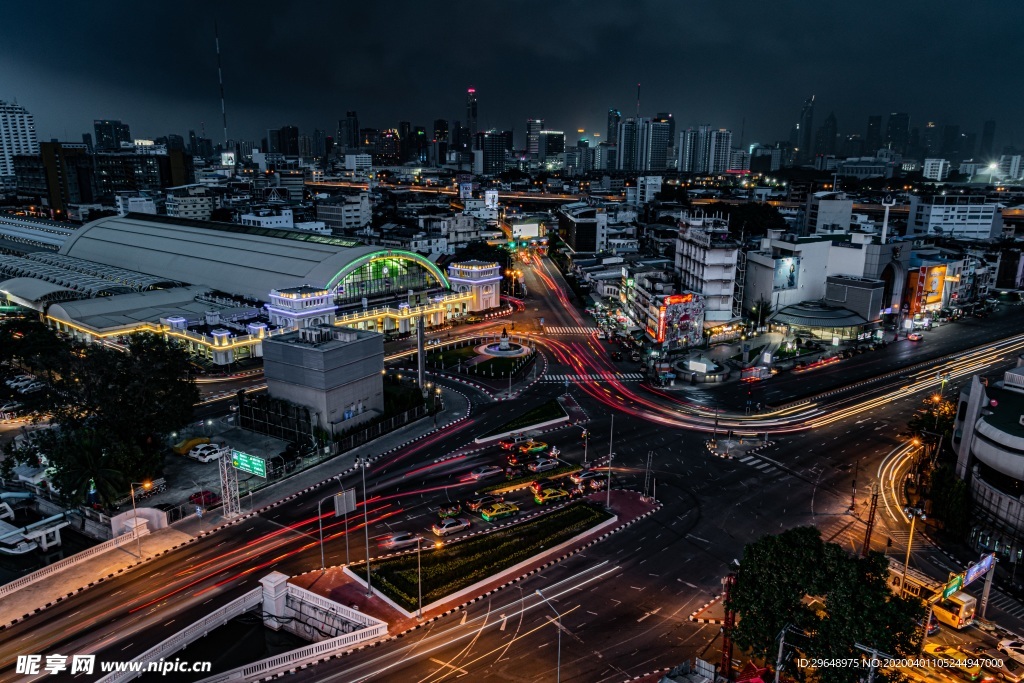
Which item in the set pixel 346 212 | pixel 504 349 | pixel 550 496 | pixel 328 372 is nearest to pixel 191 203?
pixel 346 212

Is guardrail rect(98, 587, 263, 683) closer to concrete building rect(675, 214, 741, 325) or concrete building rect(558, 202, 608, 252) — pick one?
concrete building rect(675, 214, 741, 325)

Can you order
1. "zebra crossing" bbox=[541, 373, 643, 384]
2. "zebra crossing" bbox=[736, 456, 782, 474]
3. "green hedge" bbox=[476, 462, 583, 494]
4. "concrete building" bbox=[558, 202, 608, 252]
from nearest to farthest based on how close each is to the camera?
"green hedge" bbox=[476, 462, 583, 494] → "zebra crossing" bbox=[736, 456, 782, 474] → "zebra crossing" bbox=[541, 373, 643, 384] → "concrete building" bbox=[558, 202, 608, 252]

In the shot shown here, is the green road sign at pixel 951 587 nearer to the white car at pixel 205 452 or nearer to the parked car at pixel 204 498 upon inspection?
the parked car at pixel 204 498

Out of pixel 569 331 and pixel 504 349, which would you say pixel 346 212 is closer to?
pixel 569 331

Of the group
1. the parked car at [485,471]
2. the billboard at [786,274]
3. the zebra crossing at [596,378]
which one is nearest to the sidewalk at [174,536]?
the parked car at [485,471]

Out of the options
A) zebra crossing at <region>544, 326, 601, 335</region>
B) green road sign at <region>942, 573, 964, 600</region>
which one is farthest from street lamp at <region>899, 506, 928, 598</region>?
zebra crossing at <region>544, 326, 601, 335</region>

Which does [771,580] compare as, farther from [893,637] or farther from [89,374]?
[89,374]
